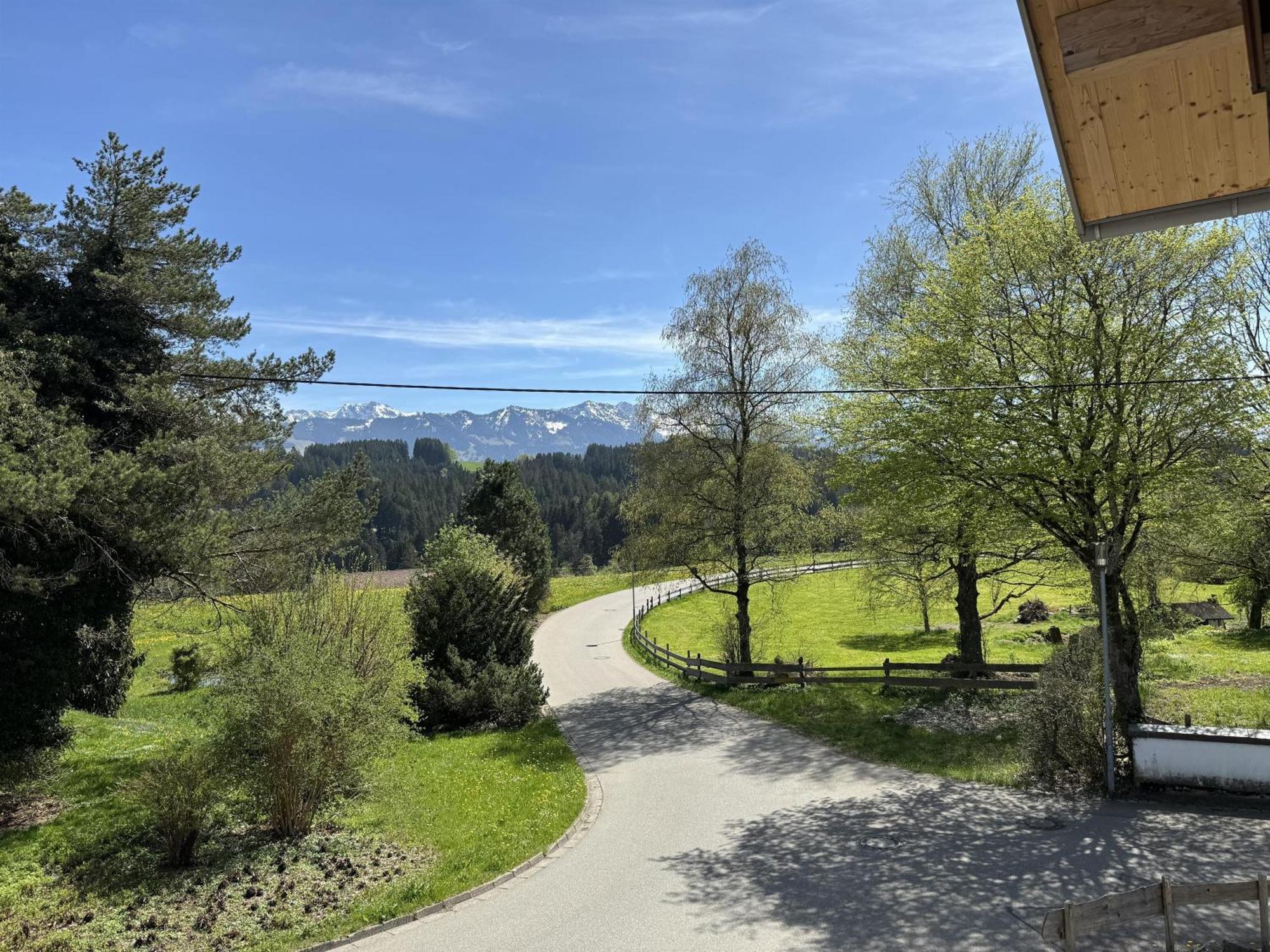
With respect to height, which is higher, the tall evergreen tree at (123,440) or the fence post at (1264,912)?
the tall evergreen tree at (123,440)

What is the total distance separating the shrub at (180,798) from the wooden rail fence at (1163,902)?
11.0 meters

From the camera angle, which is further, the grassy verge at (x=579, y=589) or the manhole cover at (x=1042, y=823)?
the grassy verge at (x=579, y=589)

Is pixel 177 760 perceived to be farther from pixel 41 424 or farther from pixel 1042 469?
pixel 1042 469

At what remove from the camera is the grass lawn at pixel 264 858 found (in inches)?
352

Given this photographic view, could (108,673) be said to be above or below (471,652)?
above

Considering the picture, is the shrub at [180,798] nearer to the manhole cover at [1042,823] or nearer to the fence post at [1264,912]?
the manhole cover at [1042,823]

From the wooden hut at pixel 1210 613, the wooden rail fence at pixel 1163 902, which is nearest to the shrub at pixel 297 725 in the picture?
the wooden rail fence at pixel 1163 902

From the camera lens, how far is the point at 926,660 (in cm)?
3008

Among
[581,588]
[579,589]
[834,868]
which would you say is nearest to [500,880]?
[834,868]

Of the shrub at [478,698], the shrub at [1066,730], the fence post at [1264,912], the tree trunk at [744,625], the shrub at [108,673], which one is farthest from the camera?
the tree trunk at [744,625]

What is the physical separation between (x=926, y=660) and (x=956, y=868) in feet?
71.5

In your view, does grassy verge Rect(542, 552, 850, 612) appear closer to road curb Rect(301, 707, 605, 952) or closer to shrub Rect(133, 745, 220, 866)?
road curb Rect(301, 707, 605, 952)

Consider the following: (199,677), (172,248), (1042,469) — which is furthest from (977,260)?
(199,677)

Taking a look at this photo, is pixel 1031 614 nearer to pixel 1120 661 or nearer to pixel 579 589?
pixel 1120 661
